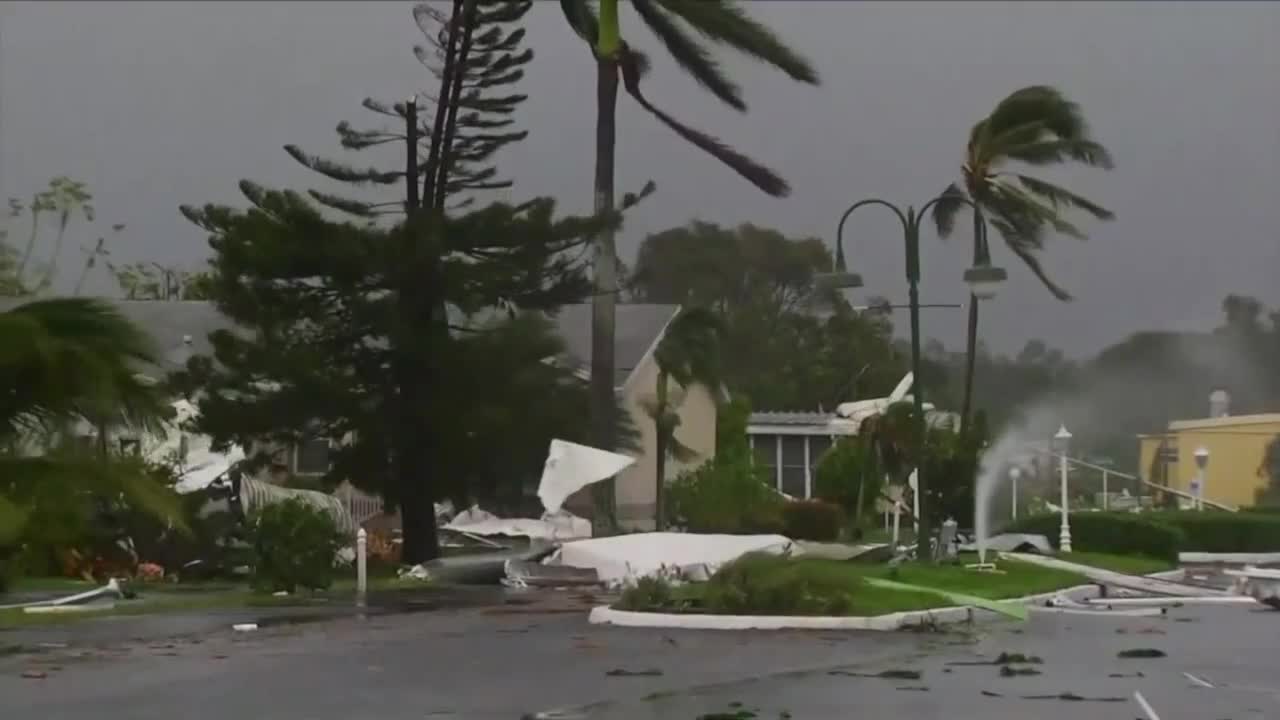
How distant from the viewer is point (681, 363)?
42156 mm

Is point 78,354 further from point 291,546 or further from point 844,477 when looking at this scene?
point 844,477

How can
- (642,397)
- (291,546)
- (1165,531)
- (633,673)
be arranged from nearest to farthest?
(633,673) < (291,546) < (1165,531) < (642,397)

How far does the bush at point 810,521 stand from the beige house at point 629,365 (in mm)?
6684

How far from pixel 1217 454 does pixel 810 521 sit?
15.7 meters

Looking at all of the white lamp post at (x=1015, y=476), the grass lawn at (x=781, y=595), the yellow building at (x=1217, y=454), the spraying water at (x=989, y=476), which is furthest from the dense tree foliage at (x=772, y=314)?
the grass lawn at (x=781, y=595)

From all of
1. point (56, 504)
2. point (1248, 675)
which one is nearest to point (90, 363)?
point (56, 504)

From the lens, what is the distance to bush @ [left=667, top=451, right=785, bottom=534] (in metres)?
36.9

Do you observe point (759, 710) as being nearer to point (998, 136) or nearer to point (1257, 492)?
point (998, 136)

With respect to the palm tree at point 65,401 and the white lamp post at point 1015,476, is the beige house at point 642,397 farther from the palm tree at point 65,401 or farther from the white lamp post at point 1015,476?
→ the palm tree at point 65,401

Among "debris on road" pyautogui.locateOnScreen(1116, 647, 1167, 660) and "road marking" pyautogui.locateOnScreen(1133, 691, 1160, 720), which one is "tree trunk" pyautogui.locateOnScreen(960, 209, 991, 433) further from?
"road marking" pyautogui.locateOnScreen(1133, 691, 1160, 720)

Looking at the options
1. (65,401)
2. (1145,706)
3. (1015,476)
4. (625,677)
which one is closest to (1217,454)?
(1015,476)

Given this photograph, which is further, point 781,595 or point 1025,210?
point 1025,210

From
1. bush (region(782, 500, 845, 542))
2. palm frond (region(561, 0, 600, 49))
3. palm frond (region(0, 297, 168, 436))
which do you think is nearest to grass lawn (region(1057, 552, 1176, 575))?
bush (region(782, 500, 845, 542))

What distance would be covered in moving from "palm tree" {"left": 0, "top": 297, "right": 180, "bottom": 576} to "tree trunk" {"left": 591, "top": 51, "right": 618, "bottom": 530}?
21.6 metres
